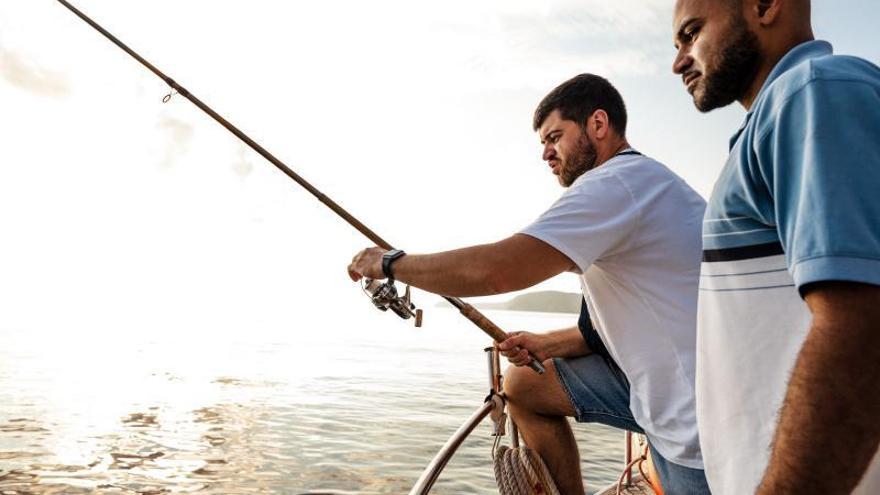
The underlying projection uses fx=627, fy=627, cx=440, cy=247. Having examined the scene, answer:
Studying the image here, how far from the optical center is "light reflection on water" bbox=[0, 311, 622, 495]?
402 inches

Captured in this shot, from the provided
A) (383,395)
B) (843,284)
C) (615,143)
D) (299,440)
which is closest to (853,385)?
(843,284)

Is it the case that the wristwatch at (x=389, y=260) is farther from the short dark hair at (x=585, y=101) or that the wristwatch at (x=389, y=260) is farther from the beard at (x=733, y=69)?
the beard at (x=733, y=69)

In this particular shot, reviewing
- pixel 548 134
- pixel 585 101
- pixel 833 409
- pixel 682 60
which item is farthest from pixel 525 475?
pixel 833 409

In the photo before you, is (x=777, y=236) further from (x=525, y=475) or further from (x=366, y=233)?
(x=366, y=233)

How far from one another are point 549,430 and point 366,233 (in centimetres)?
190

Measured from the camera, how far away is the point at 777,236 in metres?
1.24

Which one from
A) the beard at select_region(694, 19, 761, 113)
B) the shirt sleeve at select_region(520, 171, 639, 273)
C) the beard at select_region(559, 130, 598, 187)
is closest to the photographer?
the beard at select_region(694, 19, 761, 113)

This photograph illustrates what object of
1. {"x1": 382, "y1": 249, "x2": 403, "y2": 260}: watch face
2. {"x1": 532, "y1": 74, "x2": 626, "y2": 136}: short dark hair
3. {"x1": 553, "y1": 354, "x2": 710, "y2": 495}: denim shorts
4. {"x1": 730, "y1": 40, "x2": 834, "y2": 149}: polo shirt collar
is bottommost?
{"x1": 553, "y1": 354, "x2": 710, "y2": 495}: denim shorts

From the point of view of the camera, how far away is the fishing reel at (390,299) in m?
3.81

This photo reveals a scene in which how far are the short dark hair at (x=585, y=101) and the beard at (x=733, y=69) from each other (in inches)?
77.6

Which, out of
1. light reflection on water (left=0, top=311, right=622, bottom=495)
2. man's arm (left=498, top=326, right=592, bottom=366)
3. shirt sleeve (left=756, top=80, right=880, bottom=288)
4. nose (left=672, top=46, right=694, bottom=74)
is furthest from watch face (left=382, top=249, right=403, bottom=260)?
shirt sleeve (left=756, top=80, right=880, bottom=288)

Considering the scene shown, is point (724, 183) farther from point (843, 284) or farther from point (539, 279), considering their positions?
point (539, 279)

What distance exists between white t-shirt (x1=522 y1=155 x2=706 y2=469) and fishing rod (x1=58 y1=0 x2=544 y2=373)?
0.93m

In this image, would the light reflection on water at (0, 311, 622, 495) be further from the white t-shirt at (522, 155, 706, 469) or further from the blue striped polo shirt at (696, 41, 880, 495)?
the blue striped polo shirt at (696, 41, 880, 495)
